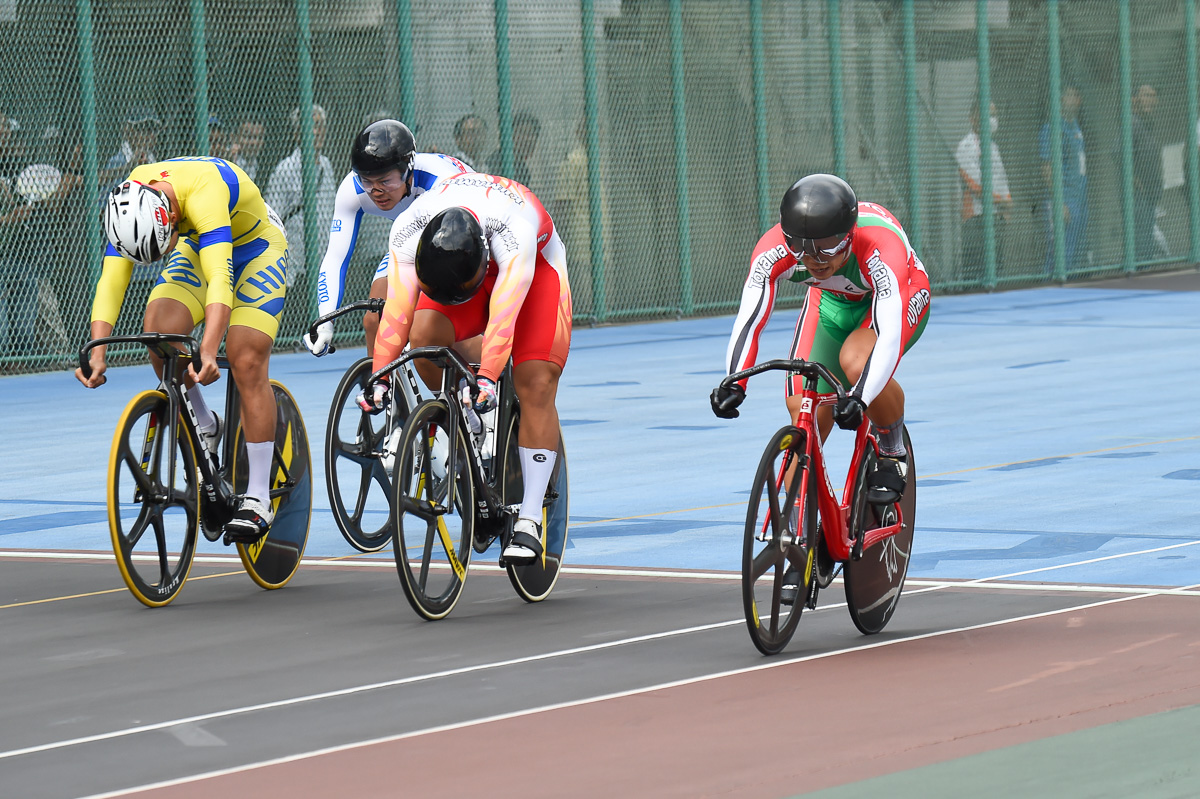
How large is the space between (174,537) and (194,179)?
227 centimetres

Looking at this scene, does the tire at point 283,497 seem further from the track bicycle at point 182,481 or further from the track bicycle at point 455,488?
the track bicycle at point 455,488

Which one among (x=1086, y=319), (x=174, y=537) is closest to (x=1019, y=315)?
(x=1086, y=319)

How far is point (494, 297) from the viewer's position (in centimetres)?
694

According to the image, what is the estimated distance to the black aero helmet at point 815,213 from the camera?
6129 mm

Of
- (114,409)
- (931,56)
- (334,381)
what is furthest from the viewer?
(931,56)

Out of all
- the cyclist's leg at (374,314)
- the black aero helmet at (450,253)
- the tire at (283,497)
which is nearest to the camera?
the black aero helmet at (450,253)

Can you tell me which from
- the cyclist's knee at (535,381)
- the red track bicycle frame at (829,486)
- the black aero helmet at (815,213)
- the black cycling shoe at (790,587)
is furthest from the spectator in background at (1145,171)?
the black cycling shoe at (790,587)

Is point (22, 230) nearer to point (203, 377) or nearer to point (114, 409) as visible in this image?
point (114, 409)

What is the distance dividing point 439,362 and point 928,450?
4969 millimetres

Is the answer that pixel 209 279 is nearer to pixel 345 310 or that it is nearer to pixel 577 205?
pixel 345 310

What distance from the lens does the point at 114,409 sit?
1489 cm

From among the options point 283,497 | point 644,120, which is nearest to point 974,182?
point 644,120

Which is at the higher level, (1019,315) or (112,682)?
(112,682)

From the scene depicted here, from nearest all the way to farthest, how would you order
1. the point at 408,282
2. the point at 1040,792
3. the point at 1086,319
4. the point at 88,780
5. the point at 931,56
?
the point at 1040,792, the point at 88,780, the point at 408,282, the point at 1086,319, the point at 931,56
